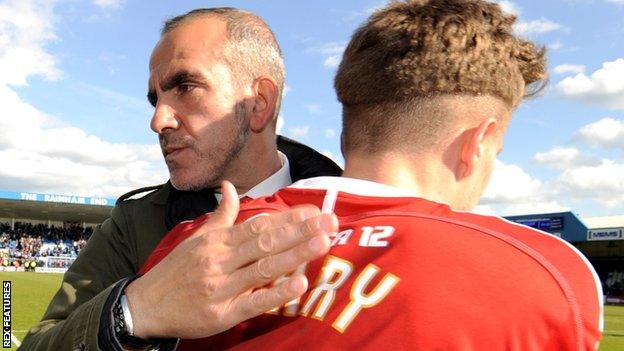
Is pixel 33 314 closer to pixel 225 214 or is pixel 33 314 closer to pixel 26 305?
pixel 26 305

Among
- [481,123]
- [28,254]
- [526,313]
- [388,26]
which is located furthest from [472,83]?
[28,254]

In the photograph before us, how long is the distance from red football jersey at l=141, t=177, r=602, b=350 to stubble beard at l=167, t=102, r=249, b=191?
1.19 metres

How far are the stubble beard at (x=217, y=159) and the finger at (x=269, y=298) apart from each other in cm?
Result: 126

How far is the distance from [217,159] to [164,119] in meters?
0.25

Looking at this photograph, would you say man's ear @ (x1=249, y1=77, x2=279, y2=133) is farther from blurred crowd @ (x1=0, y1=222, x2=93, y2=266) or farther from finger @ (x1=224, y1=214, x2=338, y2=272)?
blurred crowd @ (x1=0, y1=222, x2=93, y2=266)

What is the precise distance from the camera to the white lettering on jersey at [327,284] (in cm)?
116

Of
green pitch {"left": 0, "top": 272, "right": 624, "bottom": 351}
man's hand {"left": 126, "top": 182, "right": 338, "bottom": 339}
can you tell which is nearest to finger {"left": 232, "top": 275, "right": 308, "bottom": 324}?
man's hand {"left": 126, "top": 182, "right": 338, "bottom": 339}

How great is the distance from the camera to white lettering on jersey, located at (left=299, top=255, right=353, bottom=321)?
45.5 inches

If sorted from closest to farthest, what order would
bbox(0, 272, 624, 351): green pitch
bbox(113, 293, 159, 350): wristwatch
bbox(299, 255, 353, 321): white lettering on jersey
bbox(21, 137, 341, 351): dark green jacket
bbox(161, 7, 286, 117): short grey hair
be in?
bbox(299, 255, 353, 321): white lettering on jersey → bbox(113, 293, 159, 350): wristwatch → bbox(21, 137, 341, 351): dark green jacket → bbox(161, 7, 286, 117): short grey hair → bbox(0, 272, 624, 351): green pitch

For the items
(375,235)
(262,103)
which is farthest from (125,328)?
(262,103)

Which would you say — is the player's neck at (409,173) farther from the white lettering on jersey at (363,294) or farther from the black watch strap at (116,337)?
the black watch strap at (116,337)

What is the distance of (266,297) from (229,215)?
0.63 ft

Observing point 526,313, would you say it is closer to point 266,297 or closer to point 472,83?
point 266,297

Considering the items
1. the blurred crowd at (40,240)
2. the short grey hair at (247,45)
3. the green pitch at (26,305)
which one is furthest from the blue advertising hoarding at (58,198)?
the short grey hair at (247,45)
